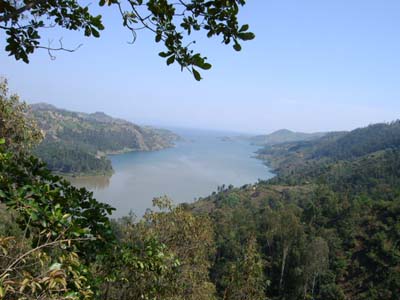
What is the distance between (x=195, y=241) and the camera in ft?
19.1

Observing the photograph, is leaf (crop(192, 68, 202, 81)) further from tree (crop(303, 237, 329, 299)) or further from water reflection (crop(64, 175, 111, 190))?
water reflection (crop(64, 175, 111, 190))

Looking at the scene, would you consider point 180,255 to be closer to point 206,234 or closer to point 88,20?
point 206,234

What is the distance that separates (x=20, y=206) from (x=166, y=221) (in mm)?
4428

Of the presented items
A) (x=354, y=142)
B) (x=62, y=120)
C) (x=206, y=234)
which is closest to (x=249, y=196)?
(x=206, y=234)

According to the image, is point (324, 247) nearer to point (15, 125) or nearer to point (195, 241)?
point (195, 241)

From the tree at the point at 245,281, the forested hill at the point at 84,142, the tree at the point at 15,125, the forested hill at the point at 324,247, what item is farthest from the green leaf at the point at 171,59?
the forested hill at the point at 84,142

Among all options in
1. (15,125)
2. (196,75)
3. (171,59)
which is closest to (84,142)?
(15,125)

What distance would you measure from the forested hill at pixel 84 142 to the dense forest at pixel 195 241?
113ft

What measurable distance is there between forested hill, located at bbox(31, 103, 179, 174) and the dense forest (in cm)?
3439

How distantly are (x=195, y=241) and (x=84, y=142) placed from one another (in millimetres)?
113858

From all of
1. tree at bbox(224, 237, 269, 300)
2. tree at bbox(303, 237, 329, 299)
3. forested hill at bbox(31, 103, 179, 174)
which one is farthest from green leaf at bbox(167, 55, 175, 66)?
forested hill at bbox(31, 103, 179, 174)

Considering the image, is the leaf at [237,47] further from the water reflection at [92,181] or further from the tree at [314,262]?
the water reflection at [92,181]

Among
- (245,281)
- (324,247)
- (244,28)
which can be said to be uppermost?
(244,28)

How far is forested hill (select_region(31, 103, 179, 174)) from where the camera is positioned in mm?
75812
